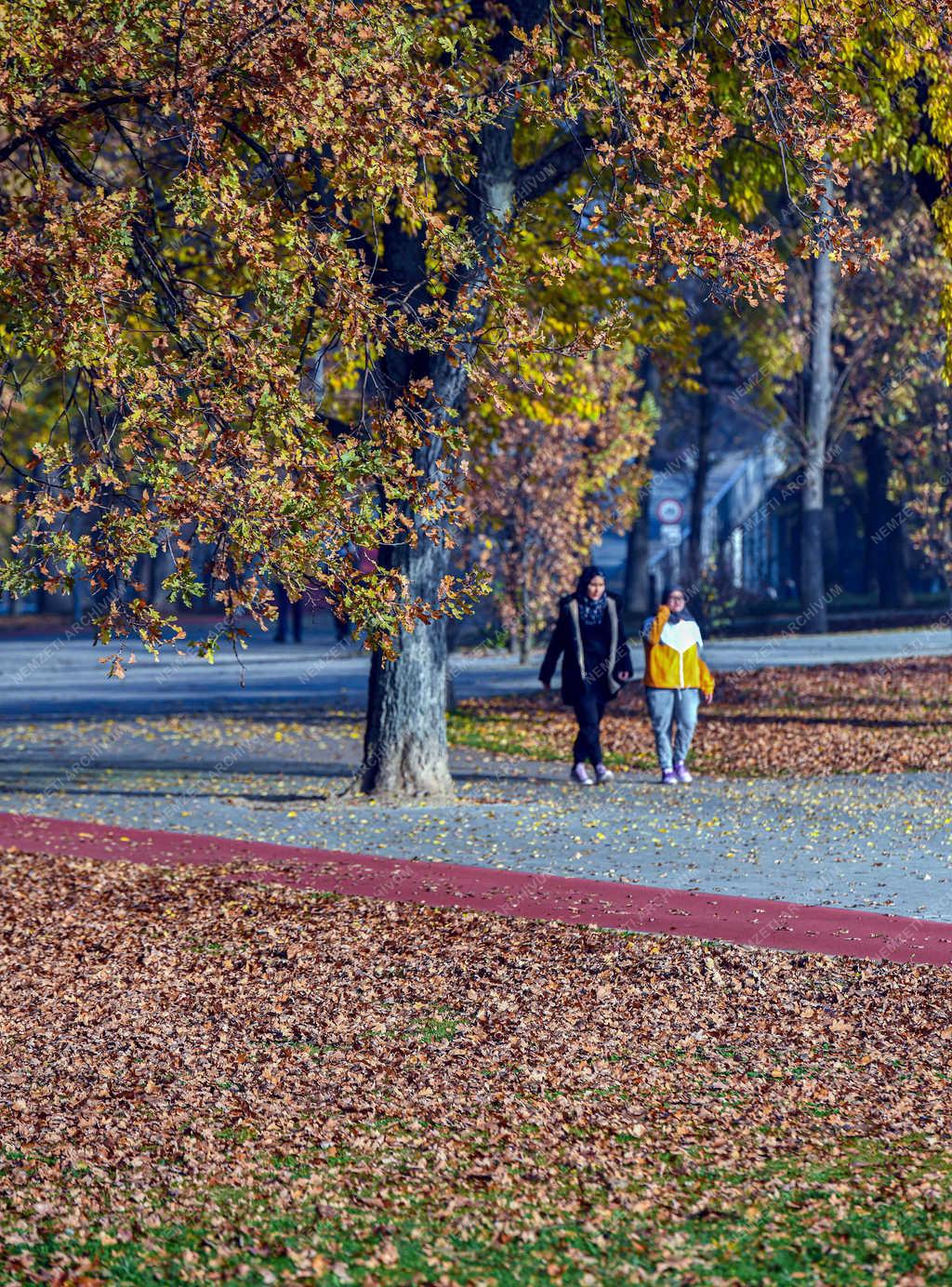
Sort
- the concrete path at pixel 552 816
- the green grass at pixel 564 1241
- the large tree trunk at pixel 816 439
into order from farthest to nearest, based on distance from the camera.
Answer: the large tree trunk at pixel 816 439 → the concrete path at pixel 552 816 → the green grass at pixel 564 1241

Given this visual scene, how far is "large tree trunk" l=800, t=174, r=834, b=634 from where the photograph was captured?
35969 millimetres

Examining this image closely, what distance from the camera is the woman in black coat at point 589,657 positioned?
15.5 meters

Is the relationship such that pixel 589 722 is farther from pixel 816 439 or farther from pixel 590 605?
pixel 816 439

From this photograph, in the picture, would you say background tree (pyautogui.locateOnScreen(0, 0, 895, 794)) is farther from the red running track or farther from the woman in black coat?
the woman in black coat

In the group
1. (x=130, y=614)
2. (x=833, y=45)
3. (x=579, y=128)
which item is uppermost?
Result: (x=579, y=128)

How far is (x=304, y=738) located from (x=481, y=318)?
22.8 ft

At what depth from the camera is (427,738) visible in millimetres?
14711

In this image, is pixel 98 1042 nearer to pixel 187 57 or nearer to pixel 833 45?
pixel 187 57

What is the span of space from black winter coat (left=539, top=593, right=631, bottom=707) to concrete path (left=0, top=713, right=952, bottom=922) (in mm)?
928

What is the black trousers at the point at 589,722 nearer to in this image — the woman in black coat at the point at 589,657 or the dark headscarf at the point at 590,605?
the woman in black coat at the point at 589,657

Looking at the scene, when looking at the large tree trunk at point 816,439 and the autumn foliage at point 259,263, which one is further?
the large tree trunk at point 816,439

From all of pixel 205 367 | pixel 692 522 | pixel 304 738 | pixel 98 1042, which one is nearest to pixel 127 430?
pixel 205 367

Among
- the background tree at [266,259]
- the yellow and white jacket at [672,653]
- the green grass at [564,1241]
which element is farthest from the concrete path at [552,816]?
the green grass at [564,1241]

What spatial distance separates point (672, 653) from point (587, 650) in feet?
2.46
